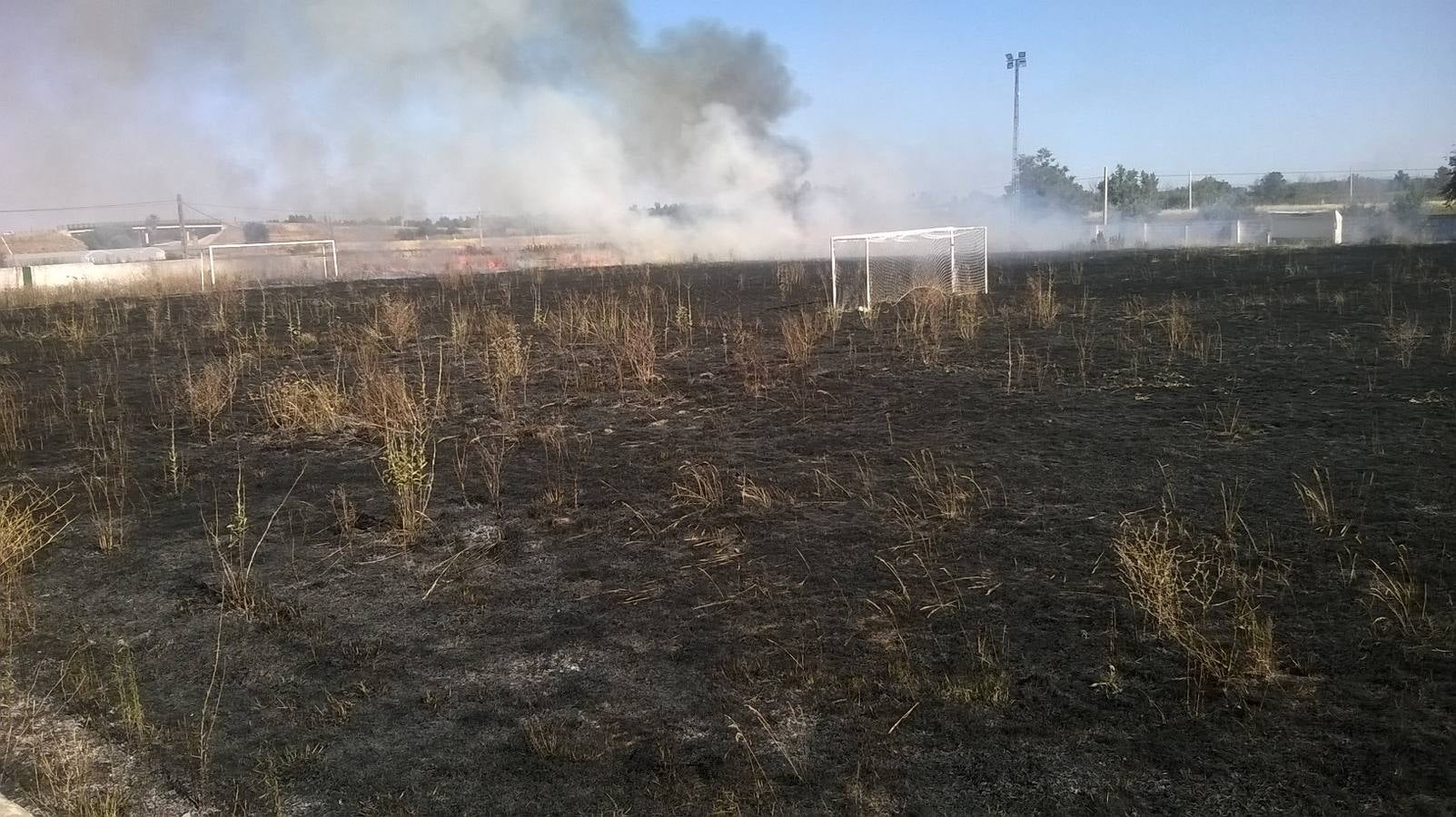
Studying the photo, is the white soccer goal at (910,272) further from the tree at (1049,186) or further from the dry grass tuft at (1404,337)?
the tree at (1049,186)

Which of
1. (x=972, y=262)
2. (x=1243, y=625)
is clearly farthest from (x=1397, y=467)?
(x=972, y=262)

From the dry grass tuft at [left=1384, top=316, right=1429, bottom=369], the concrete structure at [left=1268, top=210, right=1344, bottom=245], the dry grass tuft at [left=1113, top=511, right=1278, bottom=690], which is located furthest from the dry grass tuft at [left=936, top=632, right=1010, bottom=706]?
the concrete structure at [left=1268, top=210, right=1344, bottom=245]

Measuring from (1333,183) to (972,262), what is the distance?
5683cm

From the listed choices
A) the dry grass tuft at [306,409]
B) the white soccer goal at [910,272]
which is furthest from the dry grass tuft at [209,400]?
the white soccer goal at [910,272]

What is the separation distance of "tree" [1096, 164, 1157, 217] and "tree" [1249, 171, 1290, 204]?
8294 mm

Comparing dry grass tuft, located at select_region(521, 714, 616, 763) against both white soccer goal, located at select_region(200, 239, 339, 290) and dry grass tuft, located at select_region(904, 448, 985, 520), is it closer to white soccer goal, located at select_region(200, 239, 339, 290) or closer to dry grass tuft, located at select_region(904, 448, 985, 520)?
dry grass tuft, located at select_region(904, 448, 985, 520)

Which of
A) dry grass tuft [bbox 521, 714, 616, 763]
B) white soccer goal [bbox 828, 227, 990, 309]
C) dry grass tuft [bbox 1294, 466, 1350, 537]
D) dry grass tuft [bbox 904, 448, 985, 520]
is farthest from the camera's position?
white soccer goal [bbox 828, 227, 990, 309]

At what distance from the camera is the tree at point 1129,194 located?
62.9 metres

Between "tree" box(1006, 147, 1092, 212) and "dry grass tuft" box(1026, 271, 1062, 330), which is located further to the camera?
"tree" box(1006, 147, 1092, 212)

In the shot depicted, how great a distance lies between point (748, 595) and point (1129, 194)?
67.7m

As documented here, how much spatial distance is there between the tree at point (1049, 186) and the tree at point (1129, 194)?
67.3 inches

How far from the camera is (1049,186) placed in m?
66.4

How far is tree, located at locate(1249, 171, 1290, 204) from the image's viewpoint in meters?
68.1

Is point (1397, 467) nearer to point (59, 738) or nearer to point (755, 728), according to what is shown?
point (755, 728)
